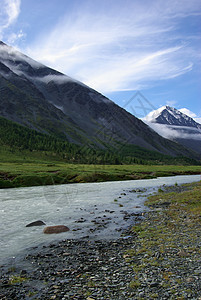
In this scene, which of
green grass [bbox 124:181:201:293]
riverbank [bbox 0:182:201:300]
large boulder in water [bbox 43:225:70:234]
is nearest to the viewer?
riverbank [bbox 0:182:201:300]

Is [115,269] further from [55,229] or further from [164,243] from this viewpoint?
[55,229]

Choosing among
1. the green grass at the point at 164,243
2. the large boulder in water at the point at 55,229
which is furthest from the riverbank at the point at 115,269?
the large boulder in water at the point at 55,229

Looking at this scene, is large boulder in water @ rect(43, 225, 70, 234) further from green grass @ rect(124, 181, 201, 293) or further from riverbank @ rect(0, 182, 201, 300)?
green grass @ rect(124, 181, 201, 293)

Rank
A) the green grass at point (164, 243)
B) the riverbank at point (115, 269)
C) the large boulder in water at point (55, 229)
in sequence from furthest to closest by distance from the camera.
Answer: the large boulder in water at point (55, 229), the green grass at point (164, 243), the riverbank at point (115, 269)

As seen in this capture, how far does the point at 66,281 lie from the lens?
448 inches

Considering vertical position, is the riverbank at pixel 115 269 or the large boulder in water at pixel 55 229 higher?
the riverbank at pixel 115 269

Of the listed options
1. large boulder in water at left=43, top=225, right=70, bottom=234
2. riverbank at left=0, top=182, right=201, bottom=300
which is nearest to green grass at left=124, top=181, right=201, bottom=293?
riverbank at left=0, top=182, right=201, bottom=300

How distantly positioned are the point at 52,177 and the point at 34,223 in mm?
52521

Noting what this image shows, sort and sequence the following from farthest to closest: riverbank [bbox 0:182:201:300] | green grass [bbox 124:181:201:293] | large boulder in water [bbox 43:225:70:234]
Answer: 1. large boulder in water [bbox 43:225:70:234]
2. green grass [bbox 124:181:201:293]
3. riverbank [bbox 0:182:201:300]

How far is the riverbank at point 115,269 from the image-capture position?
10102 millimetres

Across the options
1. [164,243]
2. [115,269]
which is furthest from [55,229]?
[164,243]

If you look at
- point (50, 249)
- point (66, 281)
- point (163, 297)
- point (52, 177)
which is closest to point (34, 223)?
point (50, 249)

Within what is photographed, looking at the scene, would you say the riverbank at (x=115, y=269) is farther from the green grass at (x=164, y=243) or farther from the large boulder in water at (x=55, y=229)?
the large boulder in water at (x=55, y=229)

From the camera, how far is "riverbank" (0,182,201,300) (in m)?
10.1
